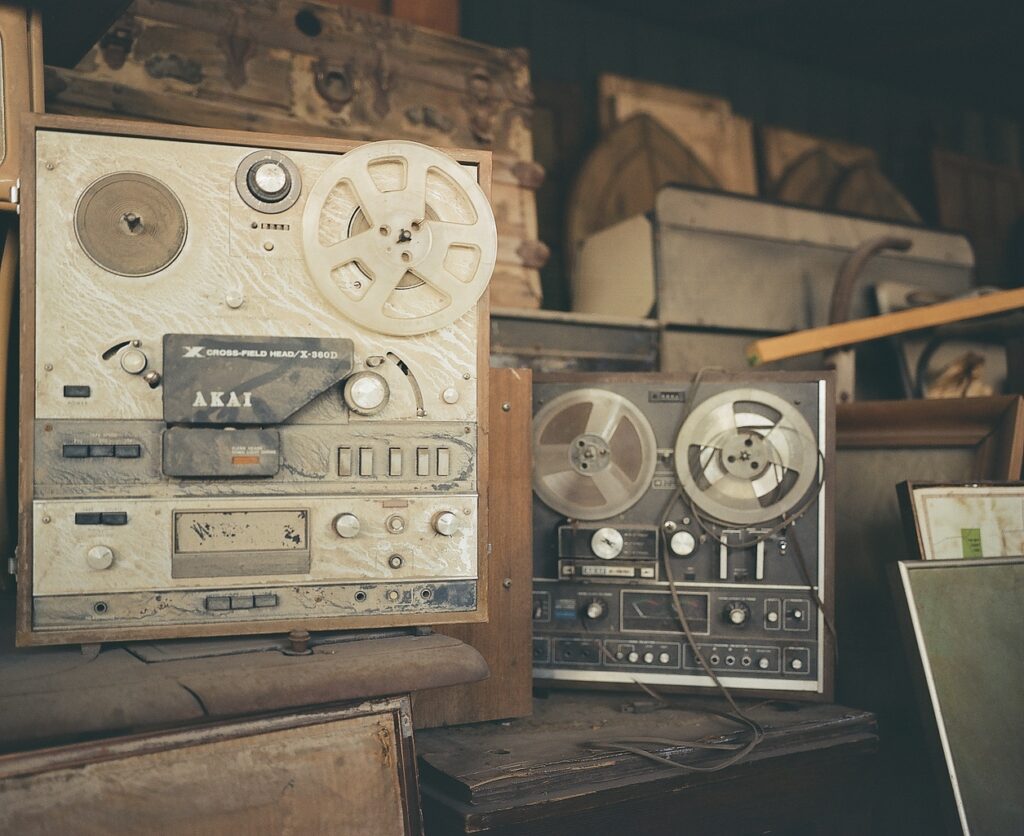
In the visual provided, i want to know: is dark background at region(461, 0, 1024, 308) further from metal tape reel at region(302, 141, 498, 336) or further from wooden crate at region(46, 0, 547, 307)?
metal tape reel at region(302, 141, 498, 336)

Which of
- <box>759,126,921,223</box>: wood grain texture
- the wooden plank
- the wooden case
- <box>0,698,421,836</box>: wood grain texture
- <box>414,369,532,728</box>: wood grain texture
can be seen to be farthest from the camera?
<box>759,126,921,223</box>: wood grain texture

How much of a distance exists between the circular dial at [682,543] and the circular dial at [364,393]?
0.84 m

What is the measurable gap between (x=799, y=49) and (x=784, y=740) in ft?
13.4

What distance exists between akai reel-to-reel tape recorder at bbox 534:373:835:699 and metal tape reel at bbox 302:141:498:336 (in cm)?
58

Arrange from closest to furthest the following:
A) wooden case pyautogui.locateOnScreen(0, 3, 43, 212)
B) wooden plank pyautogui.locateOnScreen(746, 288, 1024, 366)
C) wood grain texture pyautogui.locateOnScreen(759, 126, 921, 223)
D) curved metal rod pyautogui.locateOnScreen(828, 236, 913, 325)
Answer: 1. wooden case pyautogui.locateOnScreen(0, 3, 43, 212)
2. wooden plank pyautogui.locateOnScreen(746, 288, 1024, 366)
3. curved metal rod pyautogui.locateOnScreen(828, 236, 913, 325)
4. wood grain texture pyautogui.locateOnScreen(759, 126, 921, 223)

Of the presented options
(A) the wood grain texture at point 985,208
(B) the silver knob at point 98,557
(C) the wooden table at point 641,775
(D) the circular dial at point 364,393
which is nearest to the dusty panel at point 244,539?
(B) the silver knob at point 98,557

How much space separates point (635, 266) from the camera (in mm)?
3525

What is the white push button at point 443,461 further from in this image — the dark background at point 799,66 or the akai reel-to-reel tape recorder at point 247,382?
the dark background at point 799,66

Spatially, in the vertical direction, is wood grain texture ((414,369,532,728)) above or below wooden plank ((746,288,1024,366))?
below

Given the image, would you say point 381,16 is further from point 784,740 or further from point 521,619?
point 784,740

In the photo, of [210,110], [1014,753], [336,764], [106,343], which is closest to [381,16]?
[210,110]

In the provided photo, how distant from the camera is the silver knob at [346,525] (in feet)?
5.82

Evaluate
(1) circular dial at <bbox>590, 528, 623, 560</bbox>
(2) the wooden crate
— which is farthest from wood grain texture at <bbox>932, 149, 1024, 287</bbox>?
(1) circular dial at <bbox>590, 528, 623, 560</bbox>

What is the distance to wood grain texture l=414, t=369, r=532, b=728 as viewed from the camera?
2.14 metres
